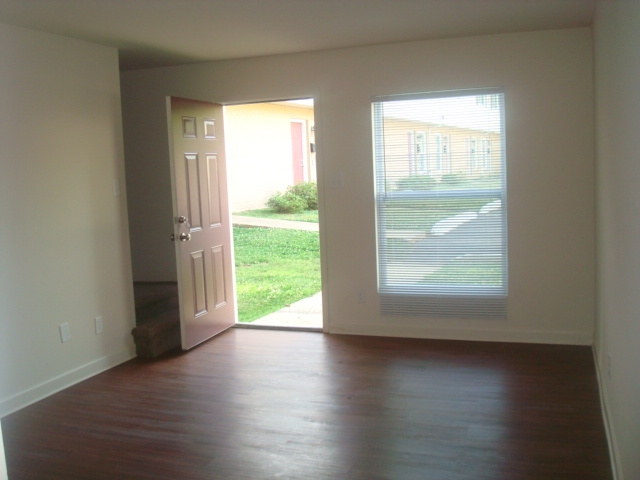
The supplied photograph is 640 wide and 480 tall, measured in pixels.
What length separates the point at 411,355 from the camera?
4566 mm

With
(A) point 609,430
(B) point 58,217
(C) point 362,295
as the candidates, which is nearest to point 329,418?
(A) point 609,430

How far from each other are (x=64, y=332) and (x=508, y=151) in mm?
3382

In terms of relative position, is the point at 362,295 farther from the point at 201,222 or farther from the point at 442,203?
the point at 201,222

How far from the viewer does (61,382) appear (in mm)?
4152

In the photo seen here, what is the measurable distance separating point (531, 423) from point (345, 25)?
8.80 ft

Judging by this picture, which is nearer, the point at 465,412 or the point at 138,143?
the point at 465,412

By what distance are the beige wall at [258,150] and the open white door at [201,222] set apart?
4995 mm

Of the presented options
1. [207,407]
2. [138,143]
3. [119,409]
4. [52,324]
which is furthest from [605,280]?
[138,143]

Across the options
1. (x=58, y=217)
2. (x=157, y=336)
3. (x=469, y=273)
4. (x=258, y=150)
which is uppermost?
(x=258, y=150)

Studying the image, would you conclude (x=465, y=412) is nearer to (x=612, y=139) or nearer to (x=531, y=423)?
(x=531, y=423)

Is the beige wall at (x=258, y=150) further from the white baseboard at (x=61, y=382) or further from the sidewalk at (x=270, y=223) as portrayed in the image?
the white baseboard at (x=61, y=382)

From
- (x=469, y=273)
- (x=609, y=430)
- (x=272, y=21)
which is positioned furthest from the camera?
(x=469, y=273)

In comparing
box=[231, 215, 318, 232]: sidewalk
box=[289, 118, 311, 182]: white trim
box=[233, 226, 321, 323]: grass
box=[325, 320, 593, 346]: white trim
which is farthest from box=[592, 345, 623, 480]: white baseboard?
box=[289, 118, 311, 182]: white trim

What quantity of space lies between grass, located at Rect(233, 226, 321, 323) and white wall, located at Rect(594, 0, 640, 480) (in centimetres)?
406
